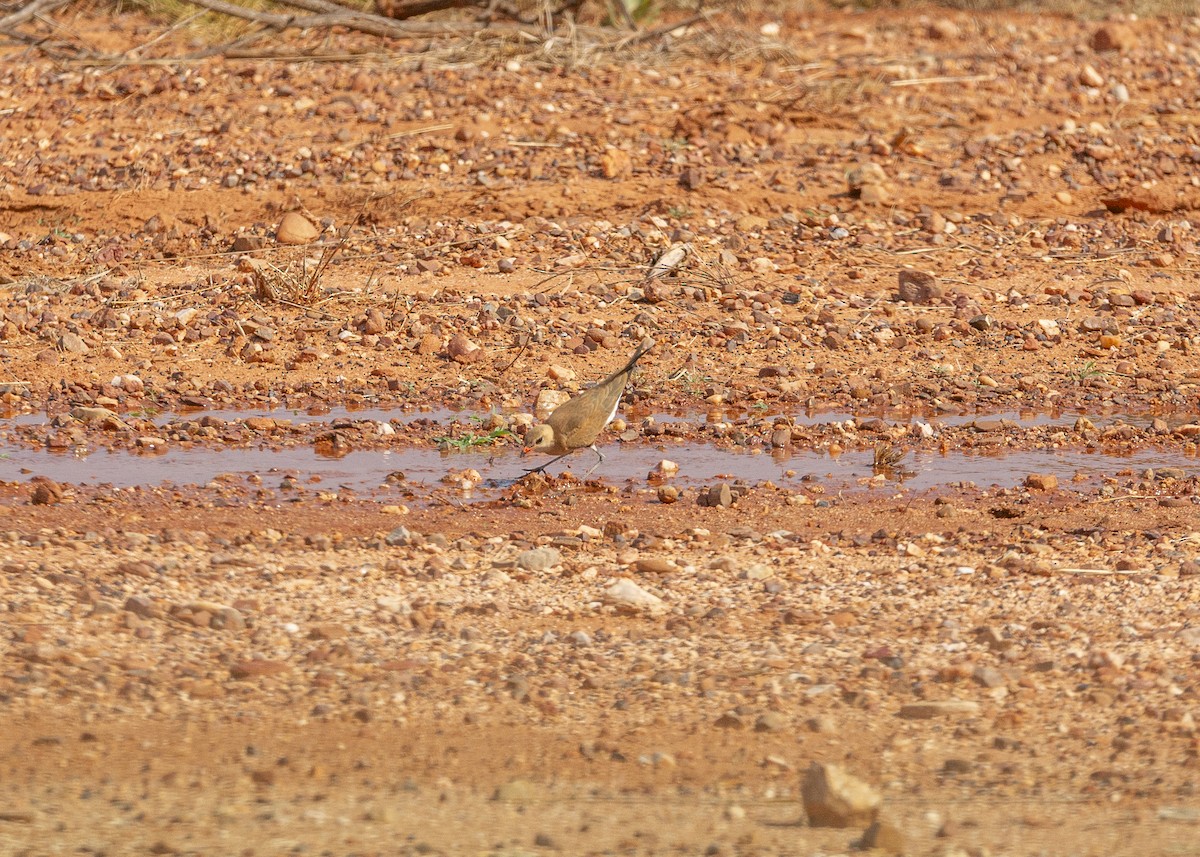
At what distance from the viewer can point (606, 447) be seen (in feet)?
21.9

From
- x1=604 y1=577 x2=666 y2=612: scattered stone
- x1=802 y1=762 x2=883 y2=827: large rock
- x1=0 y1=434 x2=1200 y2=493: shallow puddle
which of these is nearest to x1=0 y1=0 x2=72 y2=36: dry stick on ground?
x1=0 y1=434 x2=1200 y2=493: shallow puddle

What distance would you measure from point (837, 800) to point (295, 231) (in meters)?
6.88

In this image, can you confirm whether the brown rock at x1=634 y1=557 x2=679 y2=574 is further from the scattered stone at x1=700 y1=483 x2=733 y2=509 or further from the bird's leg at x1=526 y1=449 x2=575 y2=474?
the bird's leg at x1=526 y1=449 x2=575 y2=474

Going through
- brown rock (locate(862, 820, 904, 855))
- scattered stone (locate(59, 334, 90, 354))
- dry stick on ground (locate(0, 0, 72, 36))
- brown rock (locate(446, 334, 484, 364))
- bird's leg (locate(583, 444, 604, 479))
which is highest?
dry stick on ground (locate(0, 0, 72, 36))

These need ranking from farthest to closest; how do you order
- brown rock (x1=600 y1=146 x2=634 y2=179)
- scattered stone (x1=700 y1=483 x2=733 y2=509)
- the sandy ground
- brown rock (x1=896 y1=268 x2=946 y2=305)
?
brown rock (x1=600 y1=146 x2=634 y2=179)
brown rock (x1=896 y1=268 x2=946 y2=305)
scattered stone (x1=700 y1=483 x2=733 y2=509)
the sandy ground

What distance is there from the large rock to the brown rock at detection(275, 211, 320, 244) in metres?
6.76

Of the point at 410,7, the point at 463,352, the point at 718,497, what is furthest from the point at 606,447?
the point at 410,7

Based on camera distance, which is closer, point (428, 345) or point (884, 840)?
point (884, 840)

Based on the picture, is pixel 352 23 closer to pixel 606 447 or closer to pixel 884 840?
pixel 606 447

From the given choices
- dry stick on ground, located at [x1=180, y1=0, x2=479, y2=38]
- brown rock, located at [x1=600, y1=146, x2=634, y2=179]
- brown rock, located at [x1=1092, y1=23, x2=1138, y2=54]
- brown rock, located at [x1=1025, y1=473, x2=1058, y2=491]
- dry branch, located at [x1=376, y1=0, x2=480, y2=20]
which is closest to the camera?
brown rock, located at [x1=1025, y1=473, x2=1058, y2=491]

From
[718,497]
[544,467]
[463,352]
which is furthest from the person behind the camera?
[463,352]

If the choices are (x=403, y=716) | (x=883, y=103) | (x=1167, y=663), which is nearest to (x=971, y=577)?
(x=1167, y=663)

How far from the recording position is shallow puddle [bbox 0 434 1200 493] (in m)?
6.14

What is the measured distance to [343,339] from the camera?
800 cm
